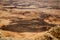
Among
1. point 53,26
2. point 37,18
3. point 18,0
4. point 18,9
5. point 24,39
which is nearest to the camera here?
point 24,39

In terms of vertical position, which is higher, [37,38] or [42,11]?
[42,11]

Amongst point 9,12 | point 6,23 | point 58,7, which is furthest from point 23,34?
point 58,7

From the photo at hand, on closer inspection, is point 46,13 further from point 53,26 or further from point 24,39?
point 24,39

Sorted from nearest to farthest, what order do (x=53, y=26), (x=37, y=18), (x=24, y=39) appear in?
(x=24, y=39), (x=53, y=26), (x=37, y=18)

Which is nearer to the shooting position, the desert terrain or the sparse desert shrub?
the desert terrain

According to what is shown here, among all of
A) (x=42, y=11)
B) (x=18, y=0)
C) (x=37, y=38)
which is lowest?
(x=37, y=38)

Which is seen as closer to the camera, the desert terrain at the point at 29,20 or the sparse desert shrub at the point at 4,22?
the desert terrain at the point at 29,20

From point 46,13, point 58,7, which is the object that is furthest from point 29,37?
point 58,7

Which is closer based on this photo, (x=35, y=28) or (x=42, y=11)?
(x=35, y=28)
